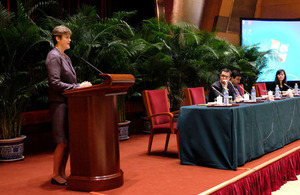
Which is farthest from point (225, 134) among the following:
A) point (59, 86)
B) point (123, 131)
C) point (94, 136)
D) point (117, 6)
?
point (117, 6)

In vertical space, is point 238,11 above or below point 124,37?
above

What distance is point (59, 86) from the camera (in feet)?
10.3

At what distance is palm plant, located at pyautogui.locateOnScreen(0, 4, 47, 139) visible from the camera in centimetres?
462

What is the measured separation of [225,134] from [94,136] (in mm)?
1452

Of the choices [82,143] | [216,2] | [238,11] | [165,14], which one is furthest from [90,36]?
[238,11]

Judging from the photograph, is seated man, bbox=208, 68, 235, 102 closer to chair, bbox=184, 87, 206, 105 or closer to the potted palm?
chair, bbox=184, 87, 206, 105

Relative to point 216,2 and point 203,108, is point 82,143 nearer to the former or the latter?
point 203,108

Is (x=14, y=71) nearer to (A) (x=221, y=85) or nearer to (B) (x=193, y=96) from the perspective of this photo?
(B) (x=193, y=96)

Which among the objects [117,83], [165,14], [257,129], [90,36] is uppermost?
[165,14]

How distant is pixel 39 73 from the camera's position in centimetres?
491

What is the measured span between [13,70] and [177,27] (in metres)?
3.54

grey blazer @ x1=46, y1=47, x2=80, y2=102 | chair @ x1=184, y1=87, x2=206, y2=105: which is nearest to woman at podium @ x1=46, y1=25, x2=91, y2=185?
grey blazer @ x1=46, y1=47, x2=80, y2=102

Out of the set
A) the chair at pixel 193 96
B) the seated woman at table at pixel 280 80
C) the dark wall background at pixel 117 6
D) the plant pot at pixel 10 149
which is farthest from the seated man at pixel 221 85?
the dark wall background at pixel 117 6

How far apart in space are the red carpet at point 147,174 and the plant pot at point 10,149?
112 millimetres
